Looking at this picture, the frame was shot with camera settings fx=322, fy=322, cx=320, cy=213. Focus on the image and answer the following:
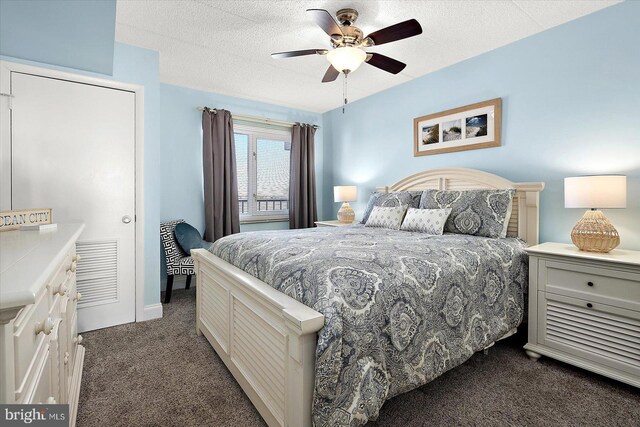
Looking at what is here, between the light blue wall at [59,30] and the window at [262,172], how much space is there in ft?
7.47

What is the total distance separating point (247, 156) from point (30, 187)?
2.46 metres

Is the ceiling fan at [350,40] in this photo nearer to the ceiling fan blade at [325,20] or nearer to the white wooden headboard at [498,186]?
the ceiling fan blade at [325,20]

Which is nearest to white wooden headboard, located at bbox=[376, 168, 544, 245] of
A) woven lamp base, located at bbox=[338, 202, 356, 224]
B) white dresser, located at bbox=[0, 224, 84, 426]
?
woven lamp base, located at bbox=[338, 202, 356, 224]

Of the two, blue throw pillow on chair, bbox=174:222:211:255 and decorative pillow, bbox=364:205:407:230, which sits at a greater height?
decorative pillow, bbox=364:205:407:230

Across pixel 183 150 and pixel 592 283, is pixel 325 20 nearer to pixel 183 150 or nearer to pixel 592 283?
pixel 592 283

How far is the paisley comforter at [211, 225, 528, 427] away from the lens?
3.94 feet

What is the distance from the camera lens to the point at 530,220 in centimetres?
264

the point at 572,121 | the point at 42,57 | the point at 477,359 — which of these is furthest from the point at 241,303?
the point at 572,121

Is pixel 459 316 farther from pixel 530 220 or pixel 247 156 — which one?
pixel 247 156

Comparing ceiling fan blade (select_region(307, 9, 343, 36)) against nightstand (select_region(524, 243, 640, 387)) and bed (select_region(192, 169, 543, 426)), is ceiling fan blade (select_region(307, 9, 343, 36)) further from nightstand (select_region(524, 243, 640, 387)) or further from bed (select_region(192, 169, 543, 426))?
nightstand (select_region(524, 243, 640, 387))

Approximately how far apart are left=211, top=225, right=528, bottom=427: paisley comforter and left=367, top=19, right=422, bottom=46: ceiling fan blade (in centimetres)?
139

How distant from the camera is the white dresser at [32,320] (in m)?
0.62

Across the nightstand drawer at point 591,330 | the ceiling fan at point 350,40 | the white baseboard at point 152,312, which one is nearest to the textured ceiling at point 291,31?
the ceiling fan at point 350,40

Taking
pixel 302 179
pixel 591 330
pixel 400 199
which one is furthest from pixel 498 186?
pixel 302 179
